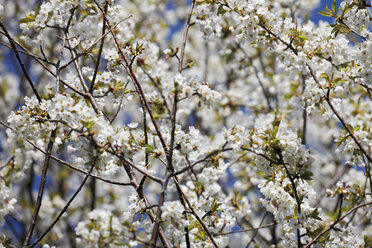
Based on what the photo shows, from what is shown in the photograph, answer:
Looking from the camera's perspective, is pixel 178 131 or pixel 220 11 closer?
pixel 178 131

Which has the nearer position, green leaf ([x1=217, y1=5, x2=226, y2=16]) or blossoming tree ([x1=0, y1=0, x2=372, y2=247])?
blossoming tree ([x1=0, y1=0, x2=372, y2=247])

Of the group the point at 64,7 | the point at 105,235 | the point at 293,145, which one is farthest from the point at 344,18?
the point at 105,235

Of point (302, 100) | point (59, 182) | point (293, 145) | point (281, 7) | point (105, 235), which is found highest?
point (281, 7)

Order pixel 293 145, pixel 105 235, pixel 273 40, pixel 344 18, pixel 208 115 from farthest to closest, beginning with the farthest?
pixel 208 115 → pixel 273 40 → pixel 344 18 → pixel 293 145 → pixel 105 235

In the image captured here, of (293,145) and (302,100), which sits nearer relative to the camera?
(293,145)

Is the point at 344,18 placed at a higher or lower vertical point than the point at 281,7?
lower

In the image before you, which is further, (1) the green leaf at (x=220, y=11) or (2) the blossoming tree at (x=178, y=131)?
(1) the green leaf at (x=220, y=11)

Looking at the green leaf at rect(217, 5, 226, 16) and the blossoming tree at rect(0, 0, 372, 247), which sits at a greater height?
the green leaf at rect(217, 5, 226, 16)

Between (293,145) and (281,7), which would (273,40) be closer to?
(293,145)

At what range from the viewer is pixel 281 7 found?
19.1 ft

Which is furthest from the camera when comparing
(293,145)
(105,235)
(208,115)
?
(208,115)

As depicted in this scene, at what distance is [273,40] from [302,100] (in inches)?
23.8

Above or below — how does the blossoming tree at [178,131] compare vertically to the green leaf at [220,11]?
below

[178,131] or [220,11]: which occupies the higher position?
[220,11]
